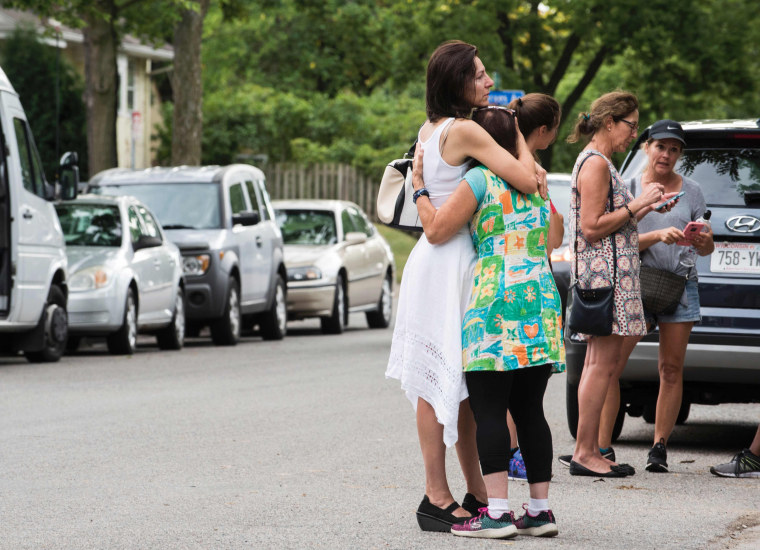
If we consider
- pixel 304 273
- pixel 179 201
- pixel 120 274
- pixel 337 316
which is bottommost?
pixel 337 316

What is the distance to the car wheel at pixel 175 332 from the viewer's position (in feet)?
56.5

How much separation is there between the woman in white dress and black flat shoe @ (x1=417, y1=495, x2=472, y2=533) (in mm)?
154

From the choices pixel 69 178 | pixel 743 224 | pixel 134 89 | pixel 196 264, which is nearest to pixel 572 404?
pixel 743 224

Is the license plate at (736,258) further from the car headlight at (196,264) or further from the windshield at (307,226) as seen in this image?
the windshield at (307,226)

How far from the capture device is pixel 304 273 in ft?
67.4

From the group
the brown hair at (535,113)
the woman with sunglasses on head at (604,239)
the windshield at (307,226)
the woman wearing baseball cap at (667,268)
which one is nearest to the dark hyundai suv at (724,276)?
the woman wearing baseball cap at (667,268)

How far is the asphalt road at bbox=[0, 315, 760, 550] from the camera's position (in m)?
6.09

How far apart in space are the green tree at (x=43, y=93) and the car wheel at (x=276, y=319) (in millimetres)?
18984

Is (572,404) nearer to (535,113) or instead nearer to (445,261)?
(535,113)

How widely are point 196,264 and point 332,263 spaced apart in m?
2.78

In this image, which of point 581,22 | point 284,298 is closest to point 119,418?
point 284,298

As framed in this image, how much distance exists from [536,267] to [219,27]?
5509 cm

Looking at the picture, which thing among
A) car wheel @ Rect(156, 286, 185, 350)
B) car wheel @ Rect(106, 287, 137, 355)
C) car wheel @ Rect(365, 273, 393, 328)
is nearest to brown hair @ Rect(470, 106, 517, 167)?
car wheel @ Rect(106, 287, 137, 355)

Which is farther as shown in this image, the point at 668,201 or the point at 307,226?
the point at 307,226
